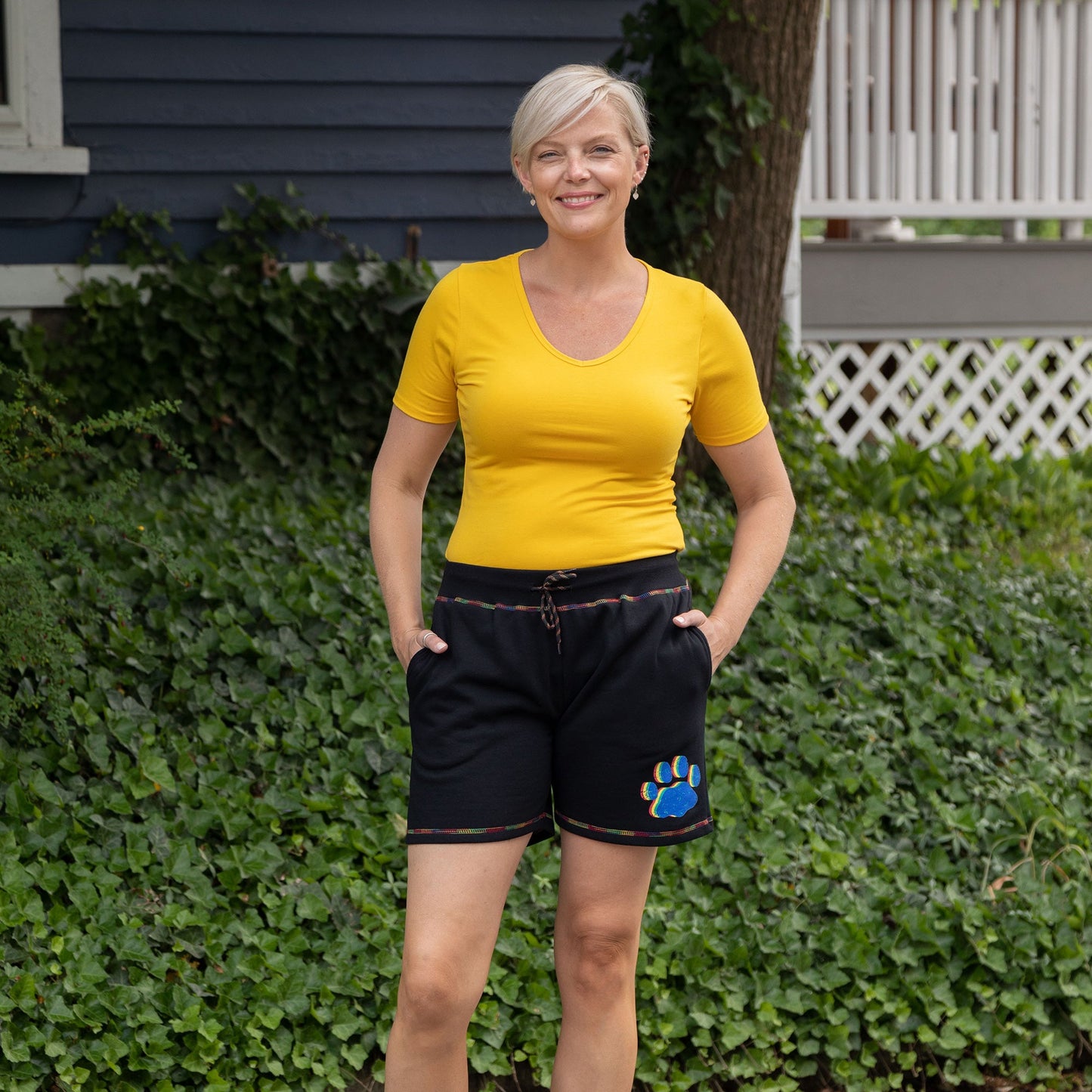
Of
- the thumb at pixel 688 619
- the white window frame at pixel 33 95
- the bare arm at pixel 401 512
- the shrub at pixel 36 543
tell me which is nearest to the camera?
the thumb at pixel 688 619

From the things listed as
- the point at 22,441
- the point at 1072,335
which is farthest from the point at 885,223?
the point at 22,441

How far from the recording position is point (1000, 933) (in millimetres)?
3363

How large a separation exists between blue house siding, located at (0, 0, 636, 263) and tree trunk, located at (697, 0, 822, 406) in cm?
90

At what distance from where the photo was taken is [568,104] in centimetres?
210

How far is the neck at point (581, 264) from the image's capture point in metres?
2.21

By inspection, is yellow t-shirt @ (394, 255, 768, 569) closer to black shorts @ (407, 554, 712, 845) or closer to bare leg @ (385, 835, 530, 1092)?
black shorts @ (407, 554, 712, 845)

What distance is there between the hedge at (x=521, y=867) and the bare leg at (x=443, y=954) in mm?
899

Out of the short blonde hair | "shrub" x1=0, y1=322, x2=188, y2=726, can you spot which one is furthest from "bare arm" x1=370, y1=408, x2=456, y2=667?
"shrub" x1=0, y1=322, x2=188, y2=726

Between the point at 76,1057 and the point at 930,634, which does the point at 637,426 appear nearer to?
the point at 76,1057

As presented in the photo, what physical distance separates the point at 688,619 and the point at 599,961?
58 cm

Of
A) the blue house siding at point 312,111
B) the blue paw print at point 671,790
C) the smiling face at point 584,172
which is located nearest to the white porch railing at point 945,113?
the blue house siding at point 312,111

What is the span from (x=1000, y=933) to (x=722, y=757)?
0.91 m

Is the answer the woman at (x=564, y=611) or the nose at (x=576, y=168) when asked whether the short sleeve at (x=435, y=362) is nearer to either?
the woman at (x=564, y=611)

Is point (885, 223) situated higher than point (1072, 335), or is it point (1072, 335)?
point (885, 223)
